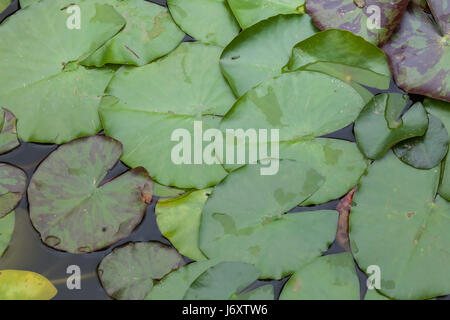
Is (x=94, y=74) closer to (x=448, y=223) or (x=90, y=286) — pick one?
(x=90, y=286)

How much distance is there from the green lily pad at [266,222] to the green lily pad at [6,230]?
55cm

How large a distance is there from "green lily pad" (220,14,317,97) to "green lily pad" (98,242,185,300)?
53cm

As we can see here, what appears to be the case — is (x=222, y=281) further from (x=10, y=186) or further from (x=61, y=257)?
(x=10, y=186)

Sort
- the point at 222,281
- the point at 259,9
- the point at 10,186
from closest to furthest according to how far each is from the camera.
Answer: the point at 222,281, the point at 10,186, the point at 259,9

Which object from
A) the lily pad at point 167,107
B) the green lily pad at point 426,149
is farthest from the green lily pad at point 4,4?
the green lily pad at point 426,149

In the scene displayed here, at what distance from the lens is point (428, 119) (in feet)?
4.26

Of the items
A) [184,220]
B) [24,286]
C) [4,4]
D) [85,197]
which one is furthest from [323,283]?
[4,4]

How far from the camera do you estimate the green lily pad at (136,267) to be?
122cm

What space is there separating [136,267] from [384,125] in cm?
81

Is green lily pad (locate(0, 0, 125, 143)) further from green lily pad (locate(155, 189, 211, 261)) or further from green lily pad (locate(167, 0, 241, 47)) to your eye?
green lily pad (locate(155, 189, 211, 261))

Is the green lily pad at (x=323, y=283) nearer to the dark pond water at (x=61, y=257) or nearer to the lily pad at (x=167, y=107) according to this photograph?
the dark pond water at (x=61, y=257)

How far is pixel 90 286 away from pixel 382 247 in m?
0.82

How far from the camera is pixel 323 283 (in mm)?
1209
